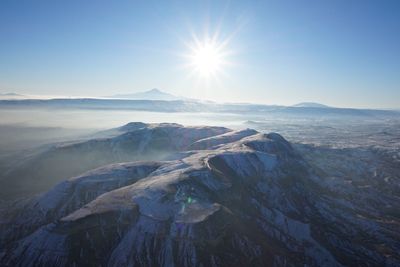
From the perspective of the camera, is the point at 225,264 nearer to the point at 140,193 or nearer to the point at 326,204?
the point at 140,193

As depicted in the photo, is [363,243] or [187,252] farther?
[363,243]

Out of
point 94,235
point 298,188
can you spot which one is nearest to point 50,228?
point 94,235

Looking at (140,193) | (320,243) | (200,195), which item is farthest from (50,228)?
(320,243)

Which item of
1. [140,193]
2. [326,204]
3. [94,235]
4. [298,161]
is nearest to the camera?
[94,235]

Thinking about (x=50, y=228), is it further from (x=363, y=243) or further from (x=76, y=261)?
(x=363, y=243)

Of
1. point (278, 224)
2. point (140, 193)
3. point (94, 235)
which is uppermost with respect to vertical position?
point (140, 193)

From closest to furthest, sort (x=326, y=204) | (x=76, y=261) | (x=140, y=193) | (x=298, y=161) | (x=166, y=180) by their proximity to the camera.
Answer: (x=76, y=261)
(x=140, y=193)
(x=166, y=180)
(x=326, y=204)
(x=298, y=161)

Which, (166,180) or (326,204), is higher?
(166,180)
